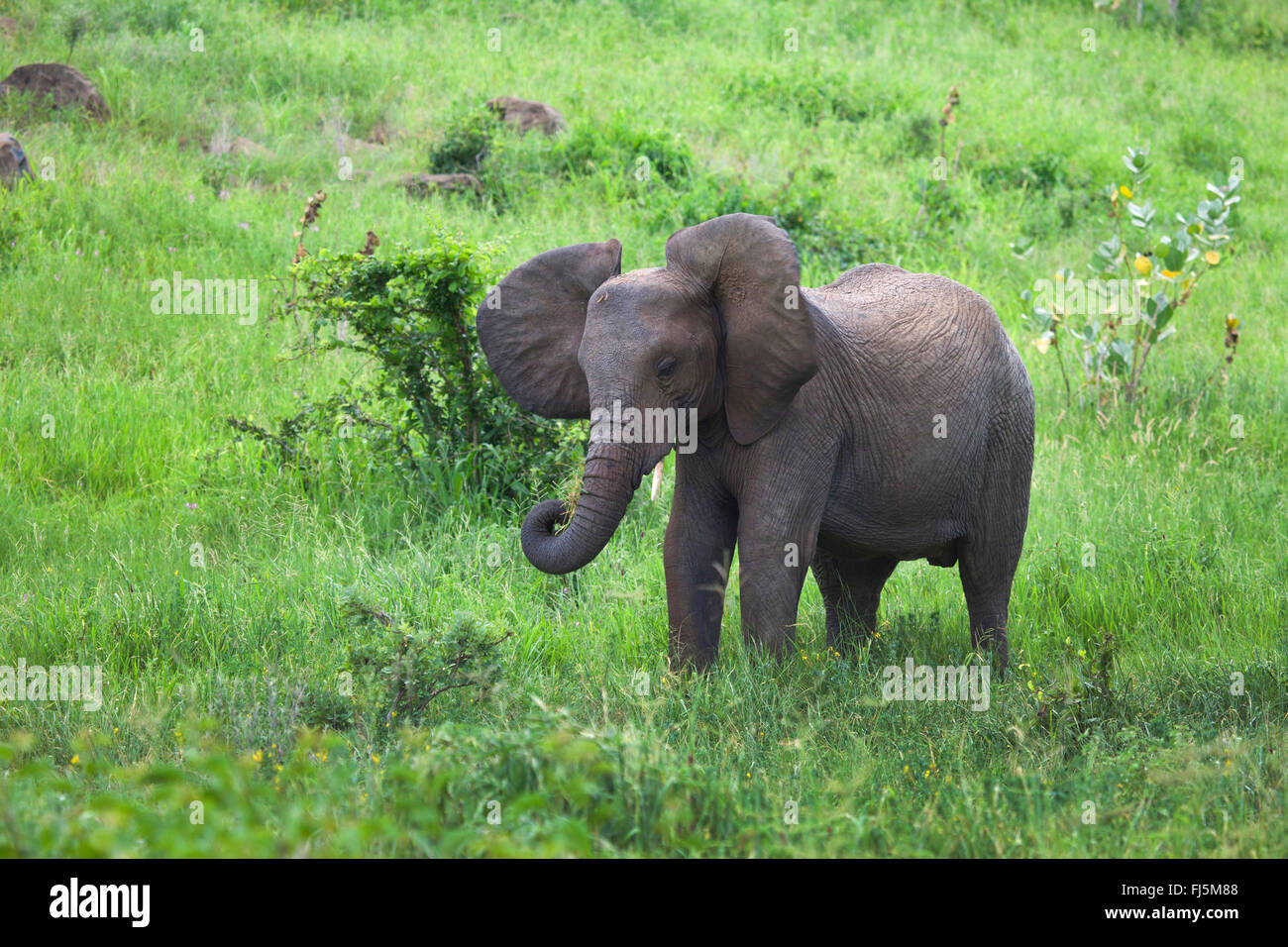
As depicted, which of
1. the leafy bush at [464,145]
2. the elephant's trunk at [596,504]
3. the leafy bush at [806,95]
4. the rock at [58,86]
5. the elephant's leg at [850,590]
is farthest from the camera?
the leafy bush at [806,95]

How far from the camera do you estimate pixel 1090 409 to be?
9.58 metres

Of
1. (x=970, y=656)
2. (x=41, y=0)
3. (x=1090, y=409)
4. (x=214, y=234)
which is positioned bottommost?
(x=970, y=656)

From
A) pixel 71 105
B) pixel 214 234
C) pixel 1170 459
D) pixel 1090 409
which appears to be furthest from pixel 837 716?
pixel 71 105

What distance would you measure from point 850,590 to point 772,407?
4.89ft

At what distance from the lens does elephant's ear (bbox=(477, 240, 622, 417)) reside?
196 inches

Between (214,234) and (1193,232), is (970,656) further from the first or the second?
(214,234)

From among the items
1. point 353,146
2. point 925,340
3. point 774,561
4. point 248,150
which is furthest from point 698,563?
point 353,146

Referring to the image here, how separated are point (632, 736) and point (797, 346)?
5.03 ft

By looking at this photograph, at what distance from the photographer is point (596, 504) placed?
440 cm

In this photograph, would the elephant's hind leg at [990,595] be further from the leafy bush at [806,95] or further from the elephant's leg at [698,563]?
the leafy bush at [806,95]

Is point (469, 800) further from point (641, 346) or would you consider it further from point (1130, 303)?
point (1130, 303)

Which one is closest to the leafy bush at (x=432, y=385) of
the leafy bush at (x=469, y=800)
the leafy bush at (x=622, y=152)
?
the leafy bush at (x=469, y=800)

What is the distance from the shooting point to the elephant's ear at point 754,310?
182 inches

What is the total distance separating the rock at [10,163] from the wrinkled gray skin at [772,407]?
25.0 ft
